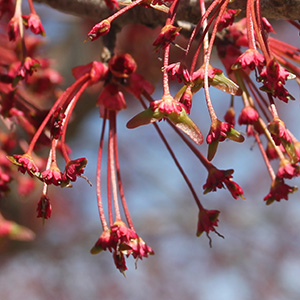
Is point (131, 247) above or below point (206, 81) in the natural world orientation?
below

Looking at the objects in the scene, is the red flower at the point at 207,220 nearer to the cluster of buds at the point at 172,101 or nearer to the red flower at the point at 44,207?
the cluster of buds at the point at 172,101

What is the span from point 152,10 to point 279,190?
503 millimetres

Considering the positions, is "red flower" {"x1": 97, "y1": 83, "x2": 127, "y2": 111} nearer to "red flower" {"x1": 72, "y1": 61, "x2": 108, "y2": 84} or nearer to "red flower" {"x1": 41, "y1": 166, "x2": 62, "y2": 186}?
"red flower" {"x1": 72, "y1": 61, "x2": 108, "y2": 84}

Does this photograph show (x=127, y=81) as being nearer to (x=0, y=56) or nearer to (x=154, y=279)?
(x=0, y=56)

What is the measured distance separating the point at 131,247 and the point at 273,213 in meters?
4.14

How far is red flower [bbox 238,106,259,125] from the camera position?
0.98 metres

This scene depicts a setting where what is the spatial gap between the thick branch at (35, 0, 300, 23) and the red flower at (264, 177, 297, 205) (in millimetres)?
333

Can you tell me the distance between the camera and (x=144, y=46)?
10.1ft

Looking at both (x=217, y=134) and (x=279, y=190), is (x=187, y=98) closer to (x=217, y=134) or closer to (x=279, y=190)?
(x=217, y=134)

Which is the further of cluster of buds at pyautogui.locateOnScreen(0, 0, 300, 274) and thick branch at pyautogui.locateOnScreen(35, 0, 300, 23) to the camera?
thick branch at pyautogui.locateOnScreen(35, 0, 300, 23)

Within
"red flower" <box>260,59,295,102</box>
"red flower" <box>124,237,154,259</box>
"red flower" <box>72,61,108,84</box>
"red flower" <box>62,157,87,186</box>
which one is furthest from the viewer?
"red flower" <box>72,61,108,84</box>

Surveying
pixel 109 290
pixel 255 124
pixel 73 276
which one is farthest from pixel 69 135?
pixel 109 290

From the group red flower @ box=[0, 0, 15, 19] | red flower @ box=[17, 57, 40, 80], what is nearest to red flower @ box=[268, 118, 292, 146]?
red flower @ box=[17, 57, 40, 80]

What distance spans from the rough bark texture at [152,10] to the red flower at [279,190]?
33 cm
